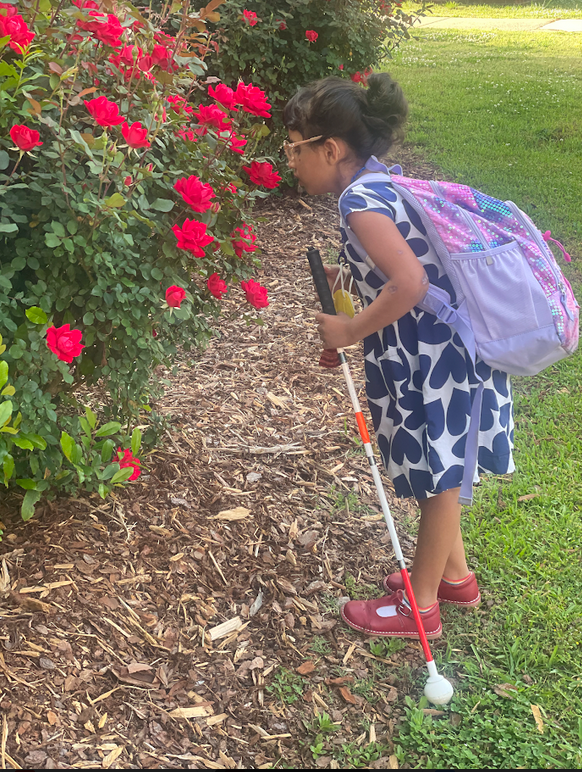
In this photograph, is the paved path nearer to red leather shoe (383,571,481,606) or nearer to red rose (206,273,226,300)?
red rose (206,273,226,300)

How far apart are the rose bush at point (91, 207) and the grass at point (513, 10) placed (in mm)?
14375

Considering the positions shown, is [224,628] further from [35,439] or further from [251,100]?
[251,100]

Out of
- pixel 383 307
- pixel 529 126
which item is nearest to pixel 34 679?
pixel 383 307

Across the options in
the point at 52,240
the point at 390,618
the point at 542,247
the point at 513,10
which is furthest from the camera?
the point at 513,10

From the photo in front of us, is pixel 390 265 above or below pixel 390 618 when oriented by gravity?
above

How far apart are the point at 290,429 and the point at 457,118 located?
5.77m

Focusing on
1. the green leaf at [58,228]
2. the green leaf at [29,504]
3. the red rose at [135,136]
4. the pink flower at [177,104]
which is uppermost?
the red rose at [135,136]

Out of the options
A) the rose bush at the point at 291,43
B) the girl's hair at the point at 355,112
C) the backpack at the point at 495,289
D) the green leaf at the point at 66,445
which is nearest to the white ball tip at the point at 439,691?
the backpack at the point at 495,289

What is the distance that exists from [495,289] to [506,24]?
15069 millimetres

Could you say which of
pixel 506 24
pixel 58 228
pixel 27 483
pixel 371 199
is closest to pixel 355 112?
pixel 371 199

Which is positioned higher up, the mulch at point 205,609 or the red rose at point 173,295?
the red rose at point 173,295

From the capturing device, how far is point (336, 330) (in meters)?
2.22

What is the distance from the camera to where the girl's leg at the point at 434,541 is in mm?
Result: 2281

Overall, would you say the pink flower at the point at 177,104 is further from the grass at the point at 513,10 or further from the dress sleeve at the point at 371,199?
the grass at the point at 513,10
